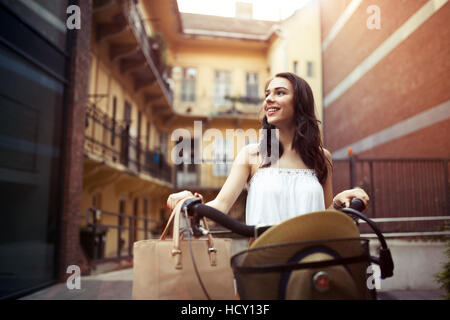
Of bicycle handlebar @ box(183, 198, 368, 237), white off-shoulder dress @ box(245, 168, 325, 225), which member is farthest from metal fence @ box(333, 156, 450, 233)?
bicycle handlebar @ box(183, 198, 368, 237)

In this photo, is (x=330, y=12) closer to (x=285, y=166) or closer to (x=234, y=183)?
(x=285, y=166)

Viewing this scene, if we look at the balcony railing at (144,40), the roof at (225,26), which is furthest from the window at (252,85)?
the balcony railing at (144,40)

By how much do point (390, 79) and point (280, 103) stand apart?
9.42 m

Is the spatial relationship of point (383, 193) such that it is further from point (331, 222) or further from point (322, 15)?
point (322, 15)

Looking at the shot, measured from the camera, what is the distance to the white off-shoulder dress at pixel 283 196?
6.16ft

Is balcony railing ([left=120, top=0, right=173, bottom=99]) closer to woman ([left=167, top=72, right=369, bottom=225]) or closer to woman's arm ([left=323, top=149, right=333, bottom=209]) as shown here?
woman ([left=167, top=72, right=369, bottom=225])

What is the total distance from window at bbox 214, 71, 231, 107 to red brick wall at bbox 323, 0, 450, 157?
329 inches

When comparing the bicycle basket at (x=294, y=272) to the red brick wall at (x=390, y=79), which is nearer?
the bicycle basket at (x=294, y=272)

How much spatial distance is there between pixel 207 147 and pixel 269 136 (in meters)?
21.1

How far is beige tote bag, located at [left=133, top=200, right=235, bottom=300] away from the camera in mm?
1208

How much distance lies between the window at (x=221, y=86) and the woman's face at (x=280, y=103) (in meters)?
20.9

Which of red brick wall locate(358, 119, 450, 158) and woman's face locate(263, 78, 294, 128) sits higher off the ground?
red brick wall locate(358, 119, 450, 158)

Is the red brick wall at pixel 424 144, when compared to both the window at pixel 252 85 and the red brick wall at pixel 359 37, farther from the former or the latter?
the window at pixel 252 85

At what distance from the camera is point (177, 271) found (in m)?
1.21
